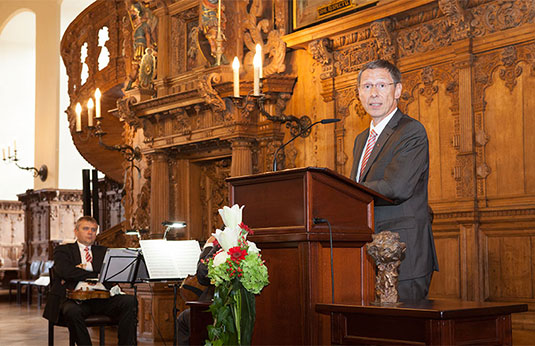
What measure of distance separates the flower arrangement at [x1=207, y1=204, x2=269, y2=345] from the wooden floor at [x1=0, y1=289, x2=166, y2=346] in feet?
16.2

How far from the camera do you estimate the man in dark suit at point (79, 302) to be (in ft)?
23.6

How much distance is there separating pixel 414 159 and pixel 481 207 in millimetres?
2984

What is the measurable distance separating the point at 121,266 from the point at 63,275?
1.00 metres

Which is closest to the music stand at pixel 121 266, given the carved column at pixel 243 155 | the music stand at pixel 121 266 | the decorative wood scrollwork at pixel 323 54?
the music stand at pixel 121 266

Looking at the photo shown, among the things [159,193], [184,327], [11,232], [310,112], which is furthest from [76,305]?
[11,232]

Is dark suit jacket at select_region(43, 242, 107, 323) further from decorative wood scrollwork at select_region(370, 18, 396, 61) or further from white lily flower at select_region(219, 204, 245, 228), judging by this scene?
white lily flower at select_region(219, 204, 245, 228)

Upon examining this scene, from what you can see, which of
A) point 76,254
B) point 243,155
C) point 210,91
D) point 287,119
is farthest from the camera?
point 243,155

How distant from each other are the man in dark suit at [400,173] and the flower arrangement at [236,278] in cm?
68

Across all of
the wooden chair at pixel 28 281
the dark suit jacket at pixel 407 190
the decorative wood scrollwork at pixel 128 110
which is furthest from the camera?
the wooden chair at pixel 28 281

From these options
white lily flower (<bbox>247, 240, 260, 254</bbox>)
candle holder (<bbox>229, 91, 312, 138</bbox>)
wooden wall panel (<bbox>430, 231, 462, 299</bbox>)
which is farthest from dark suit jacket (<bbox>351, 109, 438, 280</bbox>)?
candle holder (<bbox>229, 91, 312, 138</bbox>)

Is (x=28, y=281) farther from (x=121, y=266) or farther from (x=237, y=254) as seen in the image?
(x=237, y=254)

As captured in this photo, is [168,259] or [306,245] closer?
[306,245]

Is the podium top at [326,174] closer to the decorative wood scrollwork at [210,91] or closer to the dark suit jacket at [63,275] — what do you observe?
the dark suit jacket at [63,275]

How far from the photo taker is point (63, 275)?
746 centimetres
